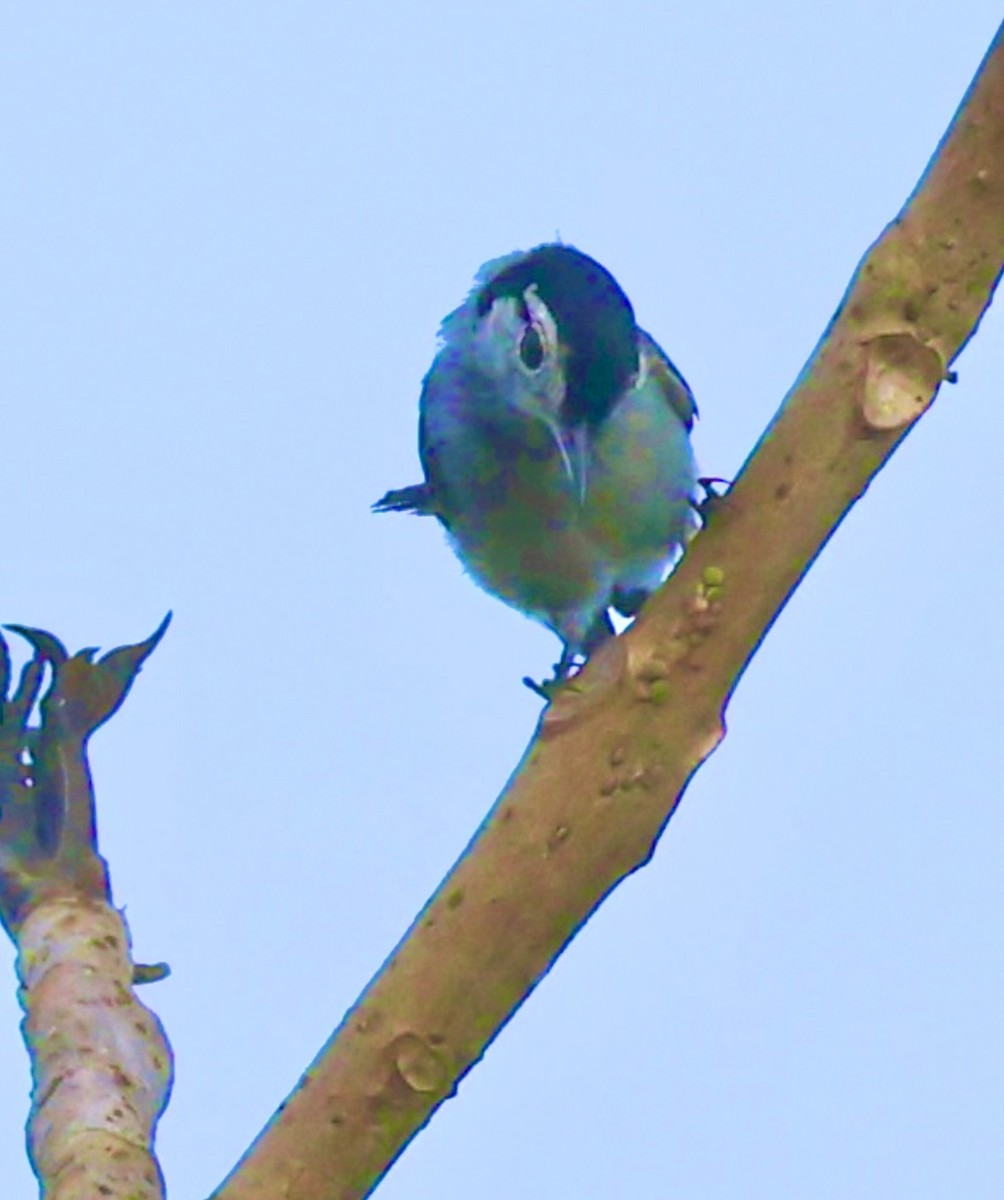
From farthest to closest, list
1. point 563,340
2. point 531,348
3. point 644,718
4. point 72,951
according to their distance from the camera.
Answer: point 531,348 < point 563,340 < point 72,951 < point 644,718

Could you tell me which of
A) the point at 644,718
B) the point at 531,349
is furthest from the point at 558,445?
the point at 644,718

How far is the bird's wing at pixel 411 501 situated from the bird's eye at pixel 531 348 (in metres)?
0.66

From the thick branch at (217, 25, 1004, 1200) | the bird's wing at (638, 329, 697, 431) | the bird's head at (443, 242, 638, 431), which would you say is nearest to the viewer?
the thick branch at (217, 25, 1004, 1200)

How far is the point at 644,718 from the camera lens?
2609 mm

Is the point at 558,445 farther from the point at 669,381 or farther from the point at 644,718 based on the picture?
the point at 644,718

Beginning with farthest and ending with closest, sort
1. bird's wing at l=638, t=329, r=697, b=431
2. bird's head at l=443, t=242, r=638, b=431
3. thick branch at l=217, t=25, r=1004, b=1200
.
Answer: bird's wing at l=638, t=329, r=697, b=431 → bird's head at l=443, t=242, r=638, b=431 → thick branch at l=217, t=25, r=1004, b=1200

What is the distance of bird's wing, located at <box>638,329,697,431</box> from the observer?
4676mm

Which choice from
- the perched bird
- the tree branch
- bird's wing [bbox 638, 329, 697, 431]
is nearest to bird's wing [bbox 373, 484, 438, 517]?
the perched bird

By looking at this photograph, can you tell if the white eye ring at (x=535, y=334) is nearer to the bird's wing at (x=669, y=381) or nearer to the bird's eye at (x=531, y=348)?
the bird's eye at (x=531, y=348)

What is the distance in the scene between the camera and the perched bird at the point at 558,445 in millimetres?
4305

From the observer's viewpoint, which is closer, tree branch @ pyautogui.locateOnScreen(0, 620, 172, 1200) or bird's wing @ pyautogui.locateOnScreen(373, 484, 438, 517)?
tree branch @ pyautogui.locateOnScreen(0, 620, 172, 1200)

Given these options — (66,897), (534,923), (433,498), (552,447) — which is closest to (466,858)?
(534,923)

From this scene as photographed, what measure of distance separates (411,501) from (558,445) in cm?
76

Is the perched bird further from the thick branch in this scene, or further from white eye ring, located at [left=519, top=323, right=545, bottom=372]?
the thick branch
